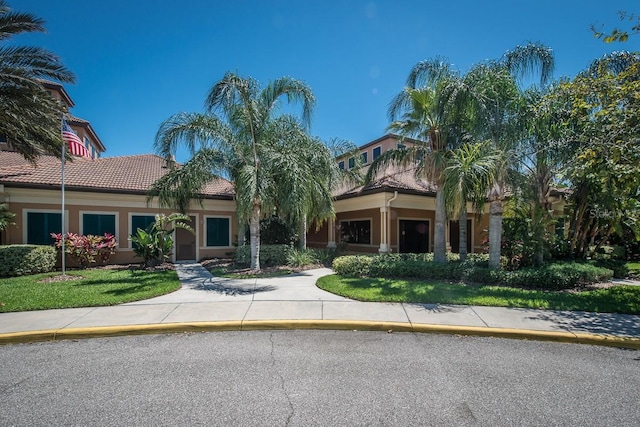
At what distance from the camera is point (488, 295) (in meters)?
7.84

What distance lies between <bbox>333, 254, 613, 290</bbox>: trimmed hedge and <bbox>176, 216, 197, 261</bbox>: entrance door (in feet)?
29.5

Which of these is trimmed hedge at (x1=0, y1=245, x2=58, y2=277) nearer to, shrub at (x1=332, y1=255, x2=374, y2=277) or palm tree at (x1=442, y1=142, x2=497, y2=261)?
shrub at (x1=332, y1=255, x2=374, y2=277)

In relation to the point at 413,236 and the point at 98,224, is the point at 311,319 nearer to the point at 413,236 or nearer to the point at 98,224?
the point at 413,236

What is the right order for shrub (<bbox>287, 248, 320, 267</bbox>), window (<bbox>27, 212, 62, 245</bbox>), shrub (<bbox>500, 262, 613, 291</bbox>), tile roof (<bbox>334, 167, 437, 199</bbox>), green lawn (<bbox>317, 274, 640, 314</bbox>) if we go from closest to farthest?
green lawn (<bbox>317, 274, 640, 314</bbox>) < shrub (<bbox>500, 262, 613, 291</bbox>) < shrub (<bbox>287, 248, 320, 267</bbox>) < window (<bbox>27, 212, 62, 245</bbox>) < tile roof (<bbox>334, 167, 437, 199</bbox>)

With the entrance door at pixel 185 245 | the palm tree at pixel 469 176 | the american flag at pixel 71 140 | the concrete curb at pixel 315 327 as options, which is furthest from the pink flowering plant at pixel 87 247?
→ the palm tree at pixel 469 176

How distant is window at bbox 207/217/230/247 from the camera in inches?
654

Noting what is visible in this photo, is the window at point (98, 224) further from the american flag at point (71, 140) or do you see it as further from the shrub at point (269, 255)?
the shrub at point (269, 255)

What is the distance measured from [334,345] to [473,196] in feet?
23.5

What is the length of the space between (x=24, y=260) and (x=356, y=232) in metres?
14.6

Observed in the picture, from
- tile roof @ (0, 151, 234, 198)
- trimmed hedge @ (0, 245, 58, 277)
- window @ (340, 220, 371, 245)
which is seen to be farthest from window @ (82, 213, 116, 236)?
window @ (340, 220, 371, 245)

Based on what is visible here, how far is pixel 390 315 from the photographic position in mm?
6277

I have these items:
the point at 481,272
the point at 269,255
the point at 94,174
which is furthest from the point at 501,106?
the point at 94,174

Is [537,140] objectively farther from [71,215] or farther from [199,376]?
[71,215]

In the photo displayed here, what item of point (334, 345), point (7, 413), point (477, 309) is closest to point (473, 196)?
point (477, 309)
